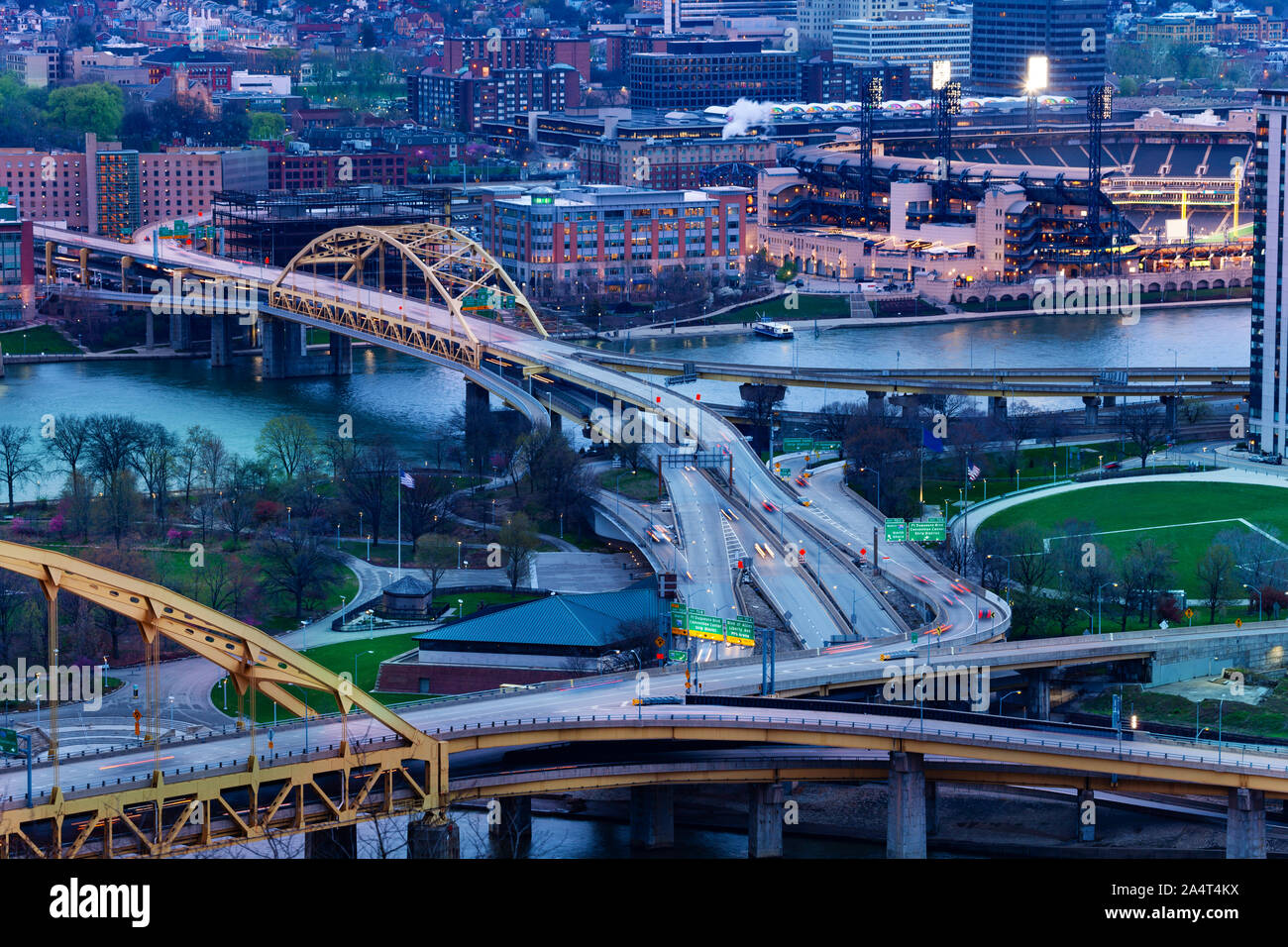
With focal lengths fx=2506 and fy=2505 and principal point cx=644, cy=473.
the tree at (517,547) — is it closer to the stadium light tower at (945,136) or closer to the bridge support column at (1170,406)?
the bridge support column at (1170,406)

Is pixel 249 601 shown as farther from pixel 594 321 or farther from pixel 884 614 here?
pixel 594 321

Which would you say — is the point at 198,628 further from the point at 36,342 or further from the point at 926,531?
the point at 36,342

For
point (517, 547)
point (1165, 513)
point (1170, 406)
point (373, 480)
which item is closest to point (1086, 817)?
point (517, 547)

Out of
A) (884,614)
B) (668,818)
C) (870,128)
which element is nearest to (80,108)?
(870,128)

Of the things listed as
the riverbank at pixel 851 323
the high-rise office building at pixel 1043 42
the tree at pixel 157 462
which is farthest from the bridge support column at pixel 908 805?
the high-rise office building at pixel 1043 42

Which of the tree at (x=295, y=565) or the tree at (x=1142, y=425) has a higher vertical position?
the tree at (x=1142, y=425)
